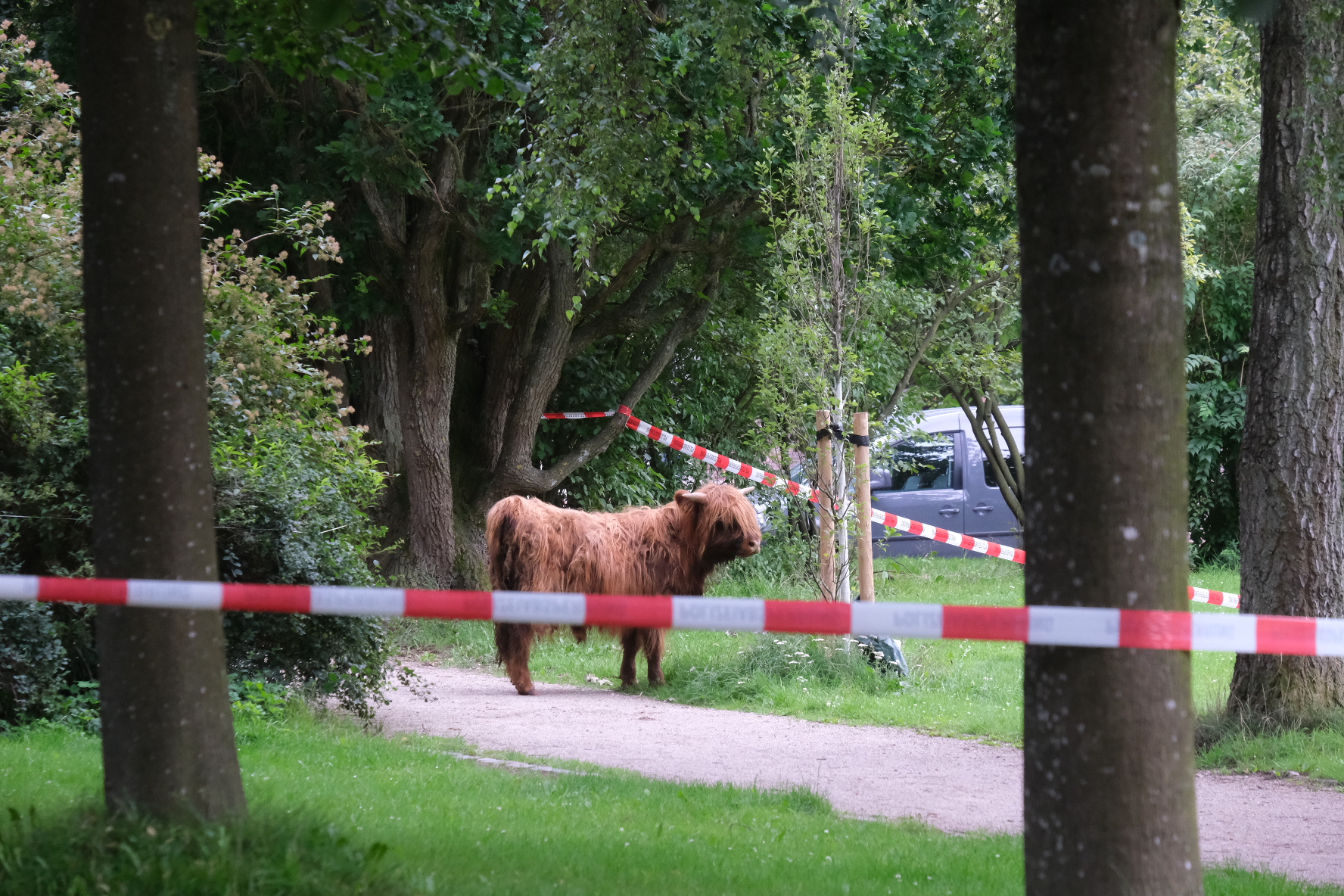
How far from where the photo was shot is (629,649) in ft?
36.7

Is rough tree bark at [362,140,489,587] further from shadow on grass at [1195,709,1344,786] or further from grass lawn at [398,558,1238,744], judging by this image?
shadow on grass at [1195,709,1344,786]

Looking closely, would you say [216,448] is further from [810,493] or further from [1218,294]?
[1218,294]

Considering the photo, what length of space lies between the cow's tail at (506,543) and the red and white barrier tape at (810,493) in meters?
2.85

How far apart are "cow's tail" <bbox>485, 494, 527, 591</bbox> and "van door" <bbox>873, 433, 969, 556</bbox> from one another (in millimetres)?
12698

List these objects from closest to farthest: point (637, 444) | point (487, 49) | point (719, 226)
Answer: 1. point (487, 49)
2. point (719, 226)
3. point (637, 444)

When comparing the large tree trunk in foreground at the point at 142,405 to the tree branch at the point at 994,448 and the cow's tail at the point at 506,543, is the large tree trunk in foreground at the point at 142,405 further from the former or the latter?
the tree branch at the point at 994,448

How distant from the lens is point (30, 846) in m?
3.88

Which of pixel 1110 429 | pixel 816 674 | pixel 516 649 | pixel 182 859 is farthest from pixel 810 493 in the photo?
pixel 1110 429

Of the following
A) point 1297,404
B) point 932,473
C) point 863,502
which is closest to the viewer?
point 1297,404

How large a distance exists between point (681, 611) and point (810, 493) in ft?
27.8

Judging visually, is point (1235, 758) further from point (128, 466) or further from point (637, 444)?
point (637, 444)

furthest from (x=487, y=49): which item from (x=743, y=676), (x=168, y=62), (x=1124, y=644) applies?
(x=1124, y=644)

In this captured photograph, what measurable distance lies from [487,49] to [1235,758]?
9.20 meters

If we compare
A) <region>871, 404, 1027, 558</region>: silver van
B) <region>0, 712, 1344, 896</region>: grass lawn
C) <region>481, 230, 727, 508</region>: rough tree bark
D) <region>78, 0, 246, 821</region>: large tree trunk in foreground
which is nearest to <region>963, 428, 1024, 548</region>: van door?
<region>871, 404, 1027, 558</region>: silver van
